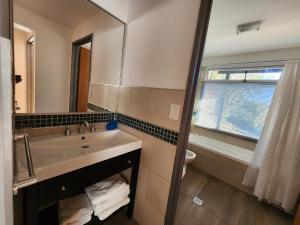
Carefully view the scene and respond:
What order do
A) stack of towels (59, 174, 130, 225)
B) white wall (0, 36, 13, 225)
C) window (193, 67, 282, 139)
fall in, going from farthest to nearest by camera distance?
window (193, 67, 282, 139) → stack of towels (59, 174, 130, 225) → white wall (0, 36, 13, 225)

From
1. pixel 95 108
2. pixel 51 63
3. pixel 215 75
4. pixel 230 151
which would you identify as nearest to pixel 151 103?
pixel 95 108

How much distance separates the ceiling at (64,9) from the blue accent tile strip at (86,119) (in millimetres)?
753

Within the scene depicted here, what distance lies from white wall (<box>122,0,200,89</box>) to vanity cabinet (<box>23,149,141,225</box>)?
2.39 feet

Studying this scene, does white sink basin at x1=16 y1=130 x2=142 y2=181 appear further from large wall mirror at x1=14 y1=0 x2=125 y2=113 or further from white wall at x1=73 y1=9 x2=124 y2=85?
white wall at x1=73 y1=9 x2=124 y2=85

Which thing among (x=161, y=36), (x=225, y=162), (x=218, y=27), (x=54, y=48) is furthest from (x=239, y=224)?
(x=54, y=48)

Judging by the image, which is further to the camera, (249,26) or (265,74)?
(265,74)

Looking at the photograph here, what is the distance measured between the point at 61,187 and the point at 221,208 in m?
1.77

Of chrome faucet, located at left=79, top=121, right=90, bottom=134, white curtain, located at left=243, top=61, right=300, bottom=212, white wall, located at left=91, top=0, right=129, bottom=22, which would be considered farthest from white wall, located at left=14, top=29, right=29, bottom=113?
white curtain, located at left=243, top=61, right=300, bottom=212

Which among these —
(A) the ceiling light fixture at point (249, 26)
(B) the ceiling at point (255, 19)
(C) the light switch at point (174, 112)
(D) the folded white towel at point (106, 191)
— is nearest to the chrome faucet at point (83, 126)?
(D) the folded white towel at point (106, 191)

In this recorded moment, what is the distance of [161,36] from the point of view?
1.15 metres

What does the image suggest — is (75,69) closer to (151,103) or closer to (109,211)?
(151,103)

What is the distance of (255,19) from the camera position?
1.54m

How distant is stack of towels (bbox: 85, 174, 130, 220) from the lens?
1.09 m

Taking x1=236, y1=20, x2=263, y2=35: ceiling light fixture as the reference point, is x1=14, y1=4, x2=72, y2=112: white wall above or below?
below
